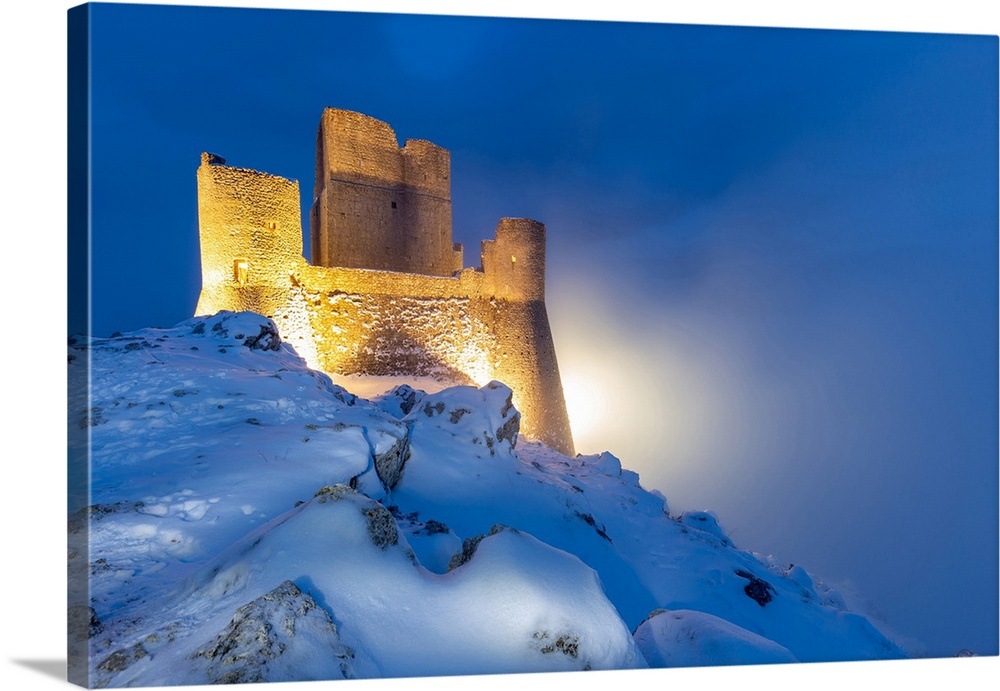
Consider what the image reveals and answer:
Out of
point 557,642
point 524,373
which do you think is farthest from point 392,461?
point 524,373

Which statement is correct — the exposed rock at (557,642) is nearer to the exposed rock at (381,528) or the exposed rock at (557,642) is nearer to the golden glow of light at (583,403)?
the exposed rock at (381,528)

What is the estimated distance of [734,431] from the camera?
39.2ft

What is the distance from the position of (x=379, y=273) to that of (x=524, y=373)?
3.86 metres

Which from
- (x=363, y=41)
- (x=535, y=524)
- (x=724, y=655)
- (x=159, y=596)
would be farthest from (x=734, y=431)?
(x=159, y=596)

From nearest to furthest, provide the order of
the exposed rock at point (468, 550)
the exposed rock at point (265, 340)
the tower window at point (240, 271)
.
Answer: the exposed rock at point (468, 550) → the exposed rock at point (265, 340) → the tower window at point (240, 271)

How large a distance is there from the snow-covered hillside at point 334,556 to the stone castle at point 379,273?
11.0ft

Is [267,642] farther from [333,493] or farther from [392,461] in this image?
[392,461]

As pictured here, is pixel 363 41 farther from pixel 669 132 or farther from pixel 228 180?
pixel 228 180

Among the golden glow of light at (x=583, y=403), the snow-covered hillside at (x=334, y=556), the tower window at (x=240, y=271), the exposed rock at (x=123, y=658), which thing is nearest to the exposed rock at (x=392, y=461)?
the snow-covered hillside at (x=334, y=556)

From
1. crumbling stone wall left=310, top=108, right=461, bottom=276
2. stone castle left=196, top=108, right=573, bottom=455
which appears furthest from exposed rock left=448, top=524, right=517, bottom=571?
crumbling stone wall left=310, top=108, right=461, bottom=276

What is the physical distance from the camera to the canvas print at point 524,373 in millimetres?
2777

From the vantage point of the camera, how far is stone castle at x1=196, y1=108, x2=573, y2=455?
29.2ft

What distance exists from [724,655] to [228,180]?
30.6 feet

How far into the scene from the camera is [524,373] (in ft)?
38.4
